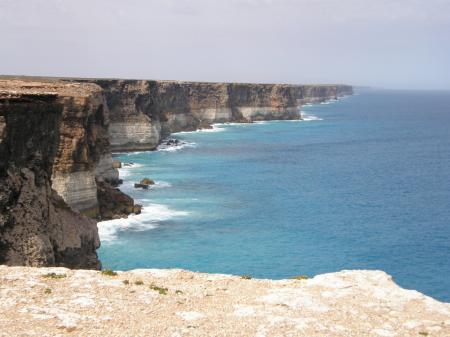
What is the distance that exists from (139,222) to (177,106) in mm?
102045

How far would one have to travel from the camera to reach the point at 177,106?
152m

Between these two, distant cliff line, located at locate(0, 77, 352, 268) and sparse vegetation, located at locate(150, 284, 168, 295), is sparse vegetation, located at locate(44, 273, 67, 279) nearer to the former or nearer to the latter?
sparse vegetation, located at locate(150, 284, 168, 295)

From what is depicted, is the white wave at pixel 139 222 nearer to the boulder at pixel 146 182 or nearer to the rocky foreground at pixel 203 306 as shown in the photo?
the boulder at pixel 146 182

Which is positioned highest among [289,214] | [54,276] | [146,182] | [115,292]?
[54,276]

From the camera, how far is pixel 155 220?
175ft

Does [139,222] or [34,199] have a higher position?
[34,199]

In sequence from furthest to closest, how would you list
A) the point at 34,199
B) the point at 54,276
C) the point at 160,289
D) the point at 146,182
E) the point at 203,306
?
the point at 146,182 → the point at 34,199 → the point at 54,276 → the point at 160,289 → the point at 203,306

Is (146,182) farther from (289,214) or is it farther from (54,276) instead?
(54,276)

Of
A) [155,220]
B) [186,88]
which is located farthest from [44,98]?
[186,88]

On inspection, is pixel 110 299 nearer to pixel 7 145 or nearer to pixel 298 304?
pixel 298 304

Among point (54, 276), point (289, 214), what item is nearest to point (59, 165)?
point (289, 214)

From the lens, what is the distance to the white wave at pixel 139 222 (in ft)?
160

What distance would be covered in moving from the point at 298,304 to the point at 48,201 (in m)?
15.3

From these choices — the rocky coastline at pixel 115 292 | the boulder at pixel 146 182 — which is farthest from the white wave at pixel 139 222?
the rocky coastline at pixel 115 292
